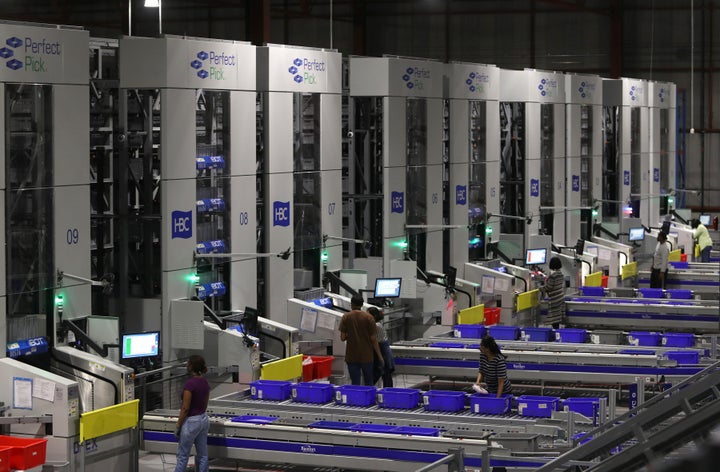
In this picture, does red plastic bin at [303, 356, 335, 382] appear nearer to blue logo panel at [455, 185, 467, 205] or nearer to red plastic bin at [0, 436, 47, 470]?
red plastic bin at [0, 436, 47, 470]

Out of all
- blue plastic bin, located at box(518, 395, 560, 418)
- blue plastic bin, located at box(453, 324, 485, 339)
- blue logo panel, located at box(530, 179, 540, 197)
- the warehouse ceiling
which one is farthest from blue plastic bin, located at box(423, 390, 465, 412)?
the warehouse ceiling

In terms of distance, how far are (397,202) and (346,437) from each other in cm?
647

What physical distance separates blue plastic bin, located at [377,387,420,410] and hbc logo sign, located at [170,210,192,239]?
105 inches

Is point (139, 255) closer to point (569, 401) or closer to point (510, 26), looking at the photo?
point (569, 401)

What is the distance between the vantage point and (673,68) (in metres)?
30.3

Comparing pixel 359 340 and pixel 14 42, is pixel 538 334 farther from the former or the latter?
pixel 14 42

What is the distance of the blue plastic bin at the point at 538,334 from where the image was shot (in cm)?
1423

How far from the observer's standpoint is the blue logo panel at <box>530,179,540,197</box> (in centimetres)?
1980

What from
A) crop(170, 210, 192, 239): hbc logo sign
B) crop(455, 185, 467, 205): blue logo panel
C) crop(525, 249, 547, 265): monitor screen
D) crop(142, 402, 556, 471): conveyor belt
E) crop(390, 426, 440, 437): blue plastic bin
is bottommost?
crop(142, 402, 556, 471): conveyor belt

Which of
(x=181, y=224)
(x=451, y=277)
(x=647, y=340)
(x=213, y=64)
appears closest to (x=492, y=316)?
(x=451, y=277)

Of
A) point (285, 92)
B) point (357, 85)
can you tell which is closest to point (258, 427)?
point (285, 92)

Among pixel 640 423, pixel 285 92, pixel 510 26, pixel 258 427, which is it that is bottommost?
pixel 258 427

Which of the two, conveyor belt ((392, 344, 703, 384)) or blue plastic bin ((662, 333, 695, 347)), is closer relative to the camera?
conveyor belt ((392, 344, 703, 384))

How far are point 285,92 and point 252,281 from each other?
6.91 feet
